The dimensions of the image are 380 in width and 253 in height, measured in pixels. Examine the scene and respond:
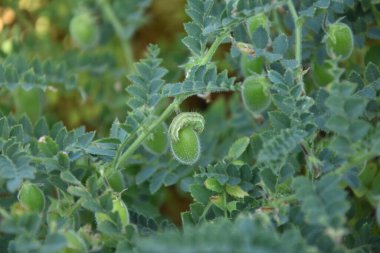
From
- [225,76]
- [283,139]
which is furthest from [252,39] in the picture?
[283,139]

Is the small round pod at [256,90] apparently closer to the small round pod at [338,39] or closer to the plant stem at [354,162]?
the small round pod at [338,39]

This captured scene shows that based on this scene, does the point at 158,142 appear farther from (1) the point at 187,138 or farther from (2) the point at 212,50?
(2) the point at 212,50

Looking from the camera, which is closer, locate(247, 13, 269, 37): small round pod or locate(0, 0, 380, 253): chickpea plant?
locate(0, 0, 380, 253): chickpea plant

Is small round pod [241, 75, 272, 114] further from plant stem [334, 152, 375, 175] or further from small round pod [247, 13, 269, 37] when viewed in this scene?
plant stem [334, 152, 375, 175]

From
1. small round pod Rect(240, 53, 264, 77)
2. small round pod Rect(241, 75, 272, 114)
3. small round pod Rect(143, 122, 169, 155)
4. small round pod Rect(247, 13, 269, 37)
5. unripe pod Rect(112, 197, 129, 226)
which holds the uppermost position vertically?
small round pod Rect(247, 13, 269, 37)

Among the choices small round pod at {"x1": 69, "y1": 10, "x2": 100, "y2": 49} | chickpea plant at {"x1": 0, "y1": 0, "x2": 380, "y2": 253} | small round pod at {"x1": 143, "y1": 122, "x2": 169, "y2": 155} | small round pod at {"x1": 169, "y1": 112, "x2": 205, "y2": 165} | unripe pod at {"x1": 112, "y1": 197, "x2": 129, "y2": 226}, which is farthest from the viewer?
small round pod at {"x1": 69, "y1": 10, "x2": 100, "y2": 49}

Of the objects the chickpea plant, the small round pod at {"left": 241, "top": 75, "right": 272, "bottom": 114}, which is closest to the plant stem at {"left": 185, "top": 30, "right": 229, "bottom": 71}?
the chickpea plant

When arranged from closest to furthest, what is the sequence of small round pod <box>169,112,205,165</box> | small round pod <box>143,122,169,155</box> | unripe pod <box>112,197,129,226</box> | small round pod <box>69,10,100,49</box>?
1. unripe pod <box>112,197,129,226</box>
2. small round pod <box>169,112,205,165</box>
3. small round pod <box>143,122,169,155</box>
4. small round pod <box>69,10,100,49</box>
